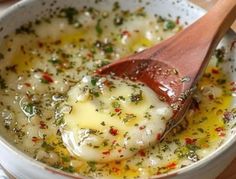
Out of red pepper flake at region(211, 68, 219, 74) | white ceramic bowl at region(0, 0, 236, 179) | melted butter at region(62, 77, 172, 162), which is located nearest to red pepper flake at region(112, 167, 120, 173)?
melted butter at region(62, 77, 172, 162)

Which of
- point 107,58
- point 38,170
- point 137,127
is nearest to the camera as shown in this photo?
point 38,170

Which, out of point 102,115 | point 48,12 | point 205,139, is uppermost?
point 48,12

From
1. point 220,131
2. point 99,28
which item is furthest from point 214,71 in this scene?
point 99,28

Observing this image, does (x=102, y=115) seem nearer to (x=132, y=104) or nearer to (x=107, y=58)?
(x=132, y=104)

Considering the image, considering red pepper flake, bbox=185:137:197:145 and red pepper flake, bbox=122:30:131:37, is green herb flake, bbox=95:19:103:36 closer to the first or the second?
red pepper flake, bbox=122:30:131:37

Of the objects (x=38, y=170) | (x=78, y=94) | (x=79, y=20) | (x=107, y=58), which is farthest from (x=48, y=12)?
(x=38, y=170)

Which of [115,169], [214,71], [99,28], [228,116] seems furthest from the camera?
[99,28]

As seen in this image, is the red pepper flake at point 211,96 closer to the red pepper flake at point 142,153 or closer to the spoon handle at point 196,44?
the spoon handle at point 196,44

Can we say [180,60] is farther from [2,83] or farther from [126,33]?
[2,83]

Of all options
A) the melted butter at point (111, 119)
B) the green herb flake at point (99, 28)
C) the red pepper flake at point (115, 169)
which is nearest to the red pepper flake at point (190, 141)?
the melted butter at point (111, 119)
